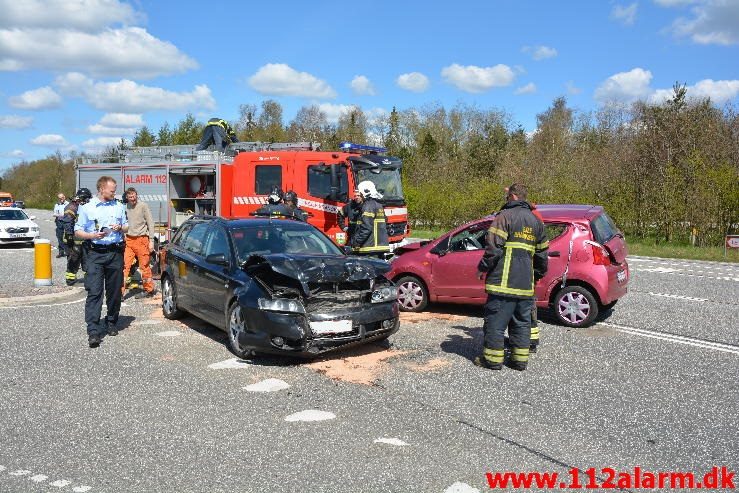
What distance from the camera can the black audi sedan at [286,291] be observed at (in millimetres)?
6168

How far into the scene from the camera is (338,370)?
20.4 ft

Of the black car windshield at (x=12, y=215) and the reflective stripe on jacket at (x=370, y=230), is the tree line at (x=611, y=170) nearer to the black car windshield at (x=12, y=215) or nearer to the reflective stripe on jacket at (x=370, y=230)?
the reflective stripe on jacket at (x=370, y=230)

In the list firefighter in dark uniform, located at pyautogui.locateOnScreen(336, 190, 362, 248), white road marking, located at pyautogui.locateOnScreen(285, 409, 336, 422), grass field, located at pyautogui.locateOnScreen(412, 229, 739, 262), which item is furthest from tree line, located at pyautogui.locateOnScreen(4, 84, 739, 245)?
white road marking, located at pyautogui.locateOnScreen(285, 409, 336, 422)

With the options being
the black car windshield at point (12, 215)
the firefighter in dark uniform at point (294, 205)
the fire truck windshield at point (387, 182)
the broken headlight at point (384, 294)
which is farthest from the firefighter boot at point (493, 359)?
the black car windshield at point (12, 215)

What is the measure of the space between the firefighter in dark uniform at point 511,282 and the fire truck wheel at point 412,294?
113 inches

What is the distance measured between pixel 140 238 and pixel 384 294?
18.5ft

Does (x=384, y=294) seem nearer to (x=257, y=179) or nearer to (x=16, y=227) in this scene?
(x=257, y=179)

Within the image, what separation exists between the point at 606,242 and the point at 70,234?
10.9 metres

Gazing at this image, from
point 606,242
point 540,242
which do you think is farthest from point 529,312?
point 606,242

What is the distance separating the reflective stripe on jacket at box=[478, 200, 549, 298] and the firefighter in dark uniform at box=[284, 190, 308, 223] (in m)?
5.16

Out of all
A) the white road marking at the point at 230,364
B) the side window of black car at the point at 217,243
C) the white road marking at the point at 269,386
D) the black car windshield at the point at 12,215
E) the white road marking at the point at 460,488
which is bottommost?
the white road marking at the point at 460,488

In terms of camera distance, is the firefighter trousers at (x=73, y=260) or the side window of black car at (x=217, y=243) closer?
the side window of black car at (x=217, y=243)

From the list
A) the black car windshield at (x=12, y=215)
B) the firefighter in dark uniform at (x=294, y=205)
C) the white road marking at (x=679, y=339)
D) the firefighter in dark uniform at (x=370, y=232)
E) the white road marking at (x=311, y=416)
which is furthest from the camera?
the black car windshield at (x=12, y=215)

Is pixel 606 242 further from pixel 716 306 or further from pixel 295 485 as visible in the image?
pixel 295 485
